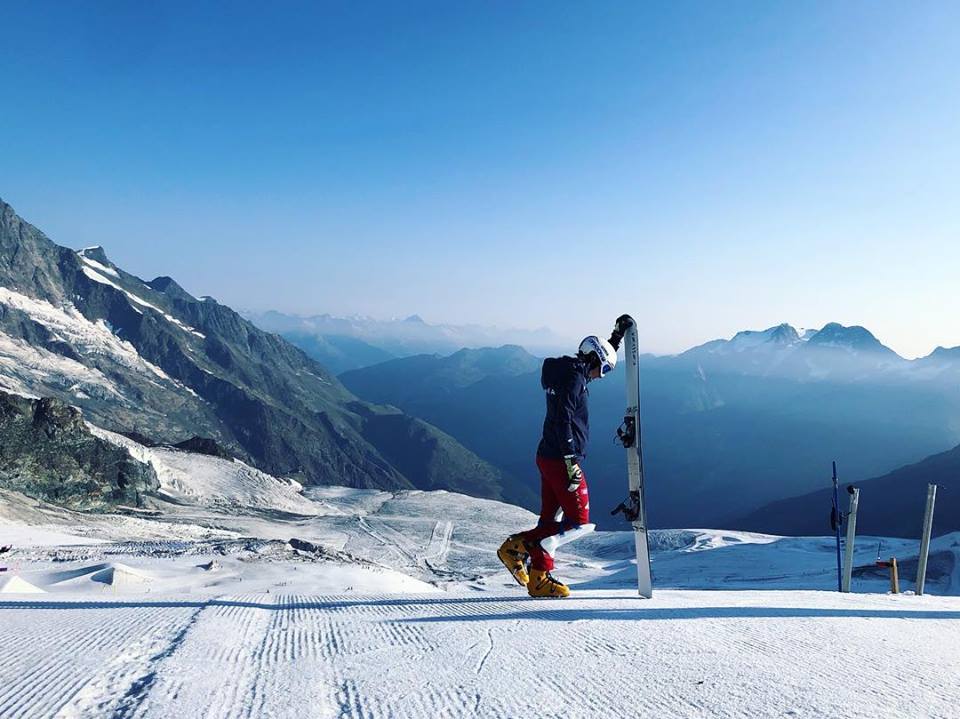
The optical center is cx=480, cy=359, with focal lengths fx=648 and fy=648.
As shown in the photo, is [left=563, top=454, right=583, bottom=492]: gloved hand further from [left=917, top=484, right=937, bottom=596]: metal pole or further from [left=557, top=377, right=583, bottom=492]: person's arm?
[left=917, top=484, right=937, bottom=596]: metal pole

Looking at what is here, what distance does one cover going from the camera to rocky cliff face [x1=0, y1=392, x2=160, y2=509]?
53.2m

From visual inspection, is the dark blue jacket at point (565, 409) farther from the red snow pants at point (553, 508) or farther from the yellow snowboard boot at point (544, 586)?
the yellow snowboard boot at point (544, 586)

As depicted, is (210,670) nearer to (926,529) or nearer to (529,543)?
(529,543)

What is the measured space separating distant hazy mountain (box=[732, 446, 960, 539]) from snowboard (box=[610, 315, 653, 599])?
388 ft

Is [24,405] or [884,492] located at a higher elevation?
[24,405]

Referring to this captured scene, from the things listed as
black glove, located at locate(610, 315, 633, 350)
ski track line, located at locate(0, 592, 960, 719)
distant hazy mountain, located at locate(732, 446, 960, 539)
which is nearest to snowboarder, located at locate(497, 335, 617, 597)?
black glove, located at locate(610, 315, 633, 350)

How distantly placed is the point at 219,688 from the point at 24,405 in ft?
233

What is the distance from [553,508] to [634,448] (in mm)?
1224

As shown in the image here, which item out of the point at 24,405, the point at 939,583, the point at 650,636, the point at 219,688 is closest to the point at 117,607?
the point at 219,688

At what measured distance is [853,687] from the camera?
12.0 feet

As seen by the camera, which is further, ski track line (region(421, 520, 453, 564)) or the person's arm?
ski track line (region(421, 520, 453, 564))

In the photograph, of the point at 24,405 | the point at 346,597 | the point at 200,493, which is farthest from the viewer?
the point at 200,493

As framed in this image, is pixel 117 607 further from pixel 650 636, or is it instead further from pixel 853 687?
pixel 853 687

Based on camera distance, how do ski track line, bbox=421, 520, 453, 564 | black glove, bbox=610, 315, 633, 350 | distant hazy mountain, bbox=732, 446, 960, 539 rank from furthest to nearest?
1. distant hazy mountain, bbox=732, 446, 960, 539
2. ski track line, bbox=421, 520, 453, 564
3. black glove, bbox=610, 315, 633, 350
